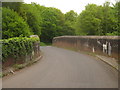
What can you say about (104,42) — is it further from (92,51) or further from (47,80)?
(47,80)

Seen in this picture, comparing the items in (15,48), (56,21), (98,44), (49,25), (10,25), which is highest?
(56,21)

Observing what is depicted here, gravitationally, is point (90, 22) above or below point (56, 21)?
below

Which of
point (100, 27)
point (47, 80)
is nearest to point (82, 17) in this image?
point (100, 27)

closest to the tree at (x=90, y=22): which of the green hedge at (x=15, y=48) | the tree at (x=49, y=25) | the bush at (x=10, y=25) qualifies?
the tree at (x=49, y=25)

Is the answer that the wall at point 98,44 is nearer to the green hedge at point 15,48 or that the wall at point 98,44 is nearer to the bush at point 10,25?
the green hedge at point 15,48

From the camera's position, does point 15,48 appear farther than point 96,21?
No

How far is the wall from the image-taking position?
13911mm

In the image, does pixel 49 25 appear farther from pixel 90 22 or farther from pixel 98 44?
pixel 98 44

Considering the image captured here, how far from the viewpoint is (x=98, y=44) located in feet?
59.3

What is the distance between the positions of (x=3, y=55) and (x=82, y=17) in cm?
3541

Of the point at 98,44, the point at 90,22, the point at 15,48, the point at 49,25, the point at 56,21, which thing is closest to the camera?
the point at 15,48

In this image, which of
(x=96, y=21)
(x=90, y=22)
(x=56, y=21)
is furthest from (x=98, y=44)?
(x=56, y=21)

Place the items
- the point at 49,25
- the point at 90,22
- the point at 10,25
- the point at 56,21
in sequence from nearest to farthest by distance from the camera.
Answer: the point at 10,25 < the point at 90,22 < the point at 49,25 < the point at 56,21

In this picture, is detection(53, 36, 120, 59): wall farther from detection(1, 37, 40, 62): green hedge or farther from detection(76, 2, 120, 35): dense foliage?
detection(76, 2, 120, 35): dense foliage
